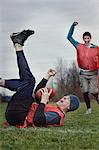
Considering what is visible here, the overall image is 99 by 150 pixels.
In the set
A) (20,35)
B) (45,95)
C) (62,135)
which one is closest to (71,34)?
(20,35)

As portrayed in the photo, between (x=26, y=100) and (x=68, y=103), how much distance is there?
38 centimetres

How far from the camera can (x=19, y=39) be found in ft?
12.9

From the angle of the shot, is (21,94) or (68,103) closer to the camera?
(21,94)

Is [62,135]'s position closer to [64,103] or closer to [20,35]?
[64,103]

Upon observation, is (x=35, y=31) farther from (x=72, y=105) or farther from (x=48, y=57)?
(x=72, y=105)

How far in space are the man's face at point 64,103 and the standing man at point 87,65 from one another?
16cm

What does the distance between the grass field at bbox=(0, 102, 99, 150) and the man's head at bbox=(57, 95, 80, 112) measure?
5 cm

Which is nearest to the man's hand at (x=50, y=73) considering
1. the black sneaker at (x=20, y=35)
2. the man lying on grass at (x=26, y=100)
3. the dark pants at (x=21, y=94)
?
the man lying on grass at (x=26, y=100)

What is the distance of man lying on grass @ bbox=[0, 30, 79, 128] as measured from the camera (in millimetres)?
3914

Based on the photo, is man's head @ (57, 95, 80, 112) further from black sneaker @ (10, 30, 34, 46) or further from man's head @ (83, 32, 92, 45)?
black sneaker @ (10, 30, 34, 46)

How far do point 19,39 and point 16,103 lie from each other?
1.83 feet

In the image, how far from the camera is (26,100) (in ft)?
12.9

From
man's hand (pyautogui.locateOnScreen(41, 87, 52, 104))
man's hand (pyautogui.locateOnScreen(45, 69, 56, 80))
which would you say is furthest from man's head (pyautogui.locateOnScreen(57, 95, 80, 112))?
man's hand (pyautogui.locateOnScreen(45, 69, 56, 80))

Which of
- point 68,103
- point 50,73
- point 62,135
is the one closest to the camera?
point 62,135
